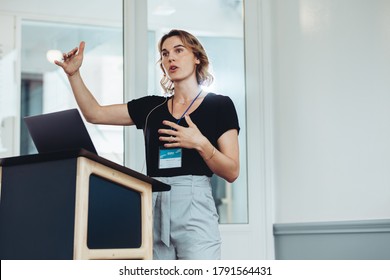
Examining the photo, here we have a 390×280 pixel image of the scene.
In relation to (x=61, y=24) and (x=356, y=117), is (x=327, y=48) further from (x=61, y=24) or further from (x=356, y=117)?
(x=61, y=24)

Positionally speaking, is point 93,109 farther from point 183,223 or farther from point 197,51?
point 183,223

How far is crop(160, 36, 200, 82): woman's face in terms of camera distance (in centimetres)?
261

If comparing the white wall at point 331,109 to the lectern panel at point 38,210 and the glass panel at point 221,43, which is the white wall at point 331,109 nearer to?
the glass panel at point 221,43

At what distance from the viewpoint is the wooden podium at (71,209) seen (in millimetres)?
1749

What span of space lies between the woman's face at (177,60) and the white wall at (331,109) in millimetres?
973

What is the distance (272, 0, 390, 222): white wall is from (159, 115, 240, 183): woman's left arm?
0.96m

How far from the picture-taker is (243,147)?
3.58 meters

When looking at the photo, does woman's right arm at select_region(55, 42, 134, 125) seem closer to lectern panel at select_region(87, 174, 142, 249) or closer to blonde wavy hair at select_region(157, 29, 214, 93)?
blonde wavy hair at select_region(157, 29, 214, 93)

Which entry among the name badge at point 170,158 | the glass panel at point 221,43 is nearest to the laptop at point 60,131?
the name badge at point 170,158

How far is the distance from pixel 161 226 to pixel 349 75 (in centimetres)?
144

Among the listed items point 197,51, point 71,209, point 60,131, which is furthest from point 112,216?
point 197,51

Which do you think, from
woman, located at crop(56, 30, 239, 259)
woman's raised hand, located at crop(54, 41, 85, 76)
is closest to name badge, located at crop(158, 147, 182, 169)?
woman, located at crop(56, 30, 239, 259)

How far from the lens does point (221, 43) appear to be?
361 cm

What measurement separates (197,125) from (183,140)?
27 cm
